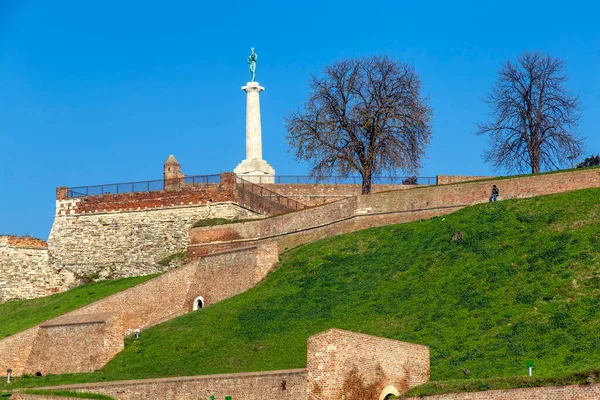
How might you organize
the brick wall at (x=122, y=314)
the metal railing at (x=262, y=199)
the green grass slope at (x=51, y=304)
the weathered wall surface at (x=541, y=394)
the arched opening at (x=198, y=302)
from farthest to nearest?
the metal railing at (x=262, y=199) → the green grass slope at (x=51, y=304) → the arched opening at (x=198, y=302) → the brick wall at (x=122, y=314) → the weathered wall surface at (x=541, y=394)

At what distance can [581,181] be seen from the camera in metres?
49.8

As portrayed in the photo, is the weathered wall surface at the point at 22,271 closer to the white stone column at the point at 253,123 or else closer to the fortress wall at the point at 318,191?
the fortress wall at the point at 318,191

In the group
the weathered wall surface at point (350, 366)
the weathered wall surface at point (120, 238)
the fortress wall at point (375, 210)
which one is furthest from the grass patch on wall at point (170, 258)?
the weathered wall surface at point (350, 366)

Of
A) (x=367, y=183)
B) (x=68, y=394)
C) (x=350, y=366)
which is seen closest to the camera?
(x=350, y=366)

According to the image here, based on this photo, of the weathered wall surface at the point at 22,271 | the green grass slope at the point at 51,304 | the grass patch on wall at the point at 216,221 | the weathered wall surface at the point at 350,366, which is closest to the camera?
the weathered wall surface at the point at 350,366

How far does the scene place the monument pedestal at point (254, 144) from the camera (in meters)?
71.1

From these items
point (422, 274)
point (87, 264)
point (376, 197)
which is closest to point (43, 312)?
point (87, 264)

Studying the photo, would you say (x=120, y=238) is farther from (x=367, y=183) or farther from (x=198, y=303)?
(x=367, y=183)

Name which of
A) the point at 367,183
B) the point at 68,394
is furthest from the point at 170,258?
the point at 68,394

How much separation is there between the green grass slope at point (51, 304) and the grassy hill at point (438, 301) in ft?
24.8

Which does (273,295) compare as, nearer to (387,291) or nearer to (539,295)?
(387,291)

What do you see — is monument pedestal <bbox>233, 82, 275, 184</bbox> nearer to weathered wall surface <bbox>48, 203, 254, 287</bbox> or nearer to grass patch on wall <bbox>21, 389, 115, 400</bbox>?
weathered wall surface <bbox>48, 203, 254, 287</bbox>

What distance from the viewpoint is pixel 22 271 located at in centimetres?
6444

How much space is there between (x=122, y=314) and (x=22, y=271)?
14.8 meters
